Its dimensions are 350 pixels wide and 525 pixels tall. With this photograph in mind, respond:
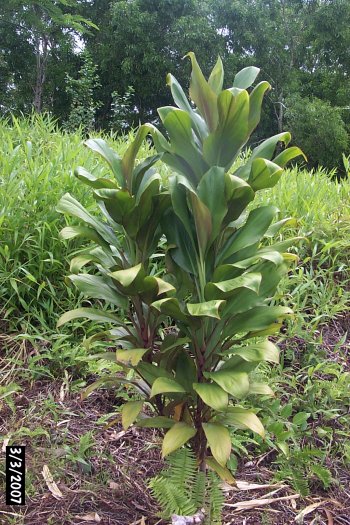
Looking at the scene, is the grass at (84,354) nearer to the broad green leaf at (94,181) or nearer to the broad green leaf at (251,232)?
the broad green leaf at (251,232)

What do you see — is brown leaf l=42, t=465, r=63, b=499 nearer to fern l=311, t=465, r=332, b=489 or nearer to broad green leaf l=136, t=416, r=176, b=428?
broad green leaf l=136, t=416, r=176, b=428

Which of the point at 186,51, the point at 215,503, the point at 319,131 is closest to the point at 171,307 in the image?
the point at 215,503

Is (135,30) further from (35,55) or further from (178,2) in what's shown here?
(35,55)

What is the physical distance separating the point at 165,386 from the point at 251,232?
58 centimetres

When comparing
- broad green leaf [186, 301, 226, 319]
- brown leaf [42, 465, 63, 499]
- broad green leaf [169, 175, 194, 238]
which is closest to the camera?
broad green leaf [186, 301, 226, 319]

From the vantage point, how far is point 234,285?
4.79ft

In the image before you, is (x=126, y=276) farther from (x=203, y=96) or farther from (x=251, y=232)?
(x=203, y=96)

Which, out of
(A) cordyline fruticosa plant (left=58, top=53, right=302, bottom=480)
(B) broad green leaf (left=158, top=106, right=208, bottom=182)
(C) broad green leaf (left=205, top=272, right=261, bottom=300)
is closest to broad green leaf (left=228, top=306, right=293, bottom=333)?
(A) cordyline fruticosa plant (left=58, top=53, right=302, bottom=480)

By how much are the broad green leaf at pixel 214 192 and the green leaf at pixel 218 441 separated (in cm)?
65

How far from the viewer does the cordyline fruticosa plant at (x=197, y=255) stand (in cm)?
154

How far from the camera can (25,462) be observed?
6.35 ft

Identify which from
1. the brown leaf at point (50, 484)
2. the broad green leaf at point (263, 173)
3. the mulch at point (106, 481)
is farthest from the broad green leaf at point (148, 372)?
the broad green leaf at point (263, 173)

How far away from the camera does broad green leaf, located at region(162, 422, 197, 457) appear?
1.51 metres

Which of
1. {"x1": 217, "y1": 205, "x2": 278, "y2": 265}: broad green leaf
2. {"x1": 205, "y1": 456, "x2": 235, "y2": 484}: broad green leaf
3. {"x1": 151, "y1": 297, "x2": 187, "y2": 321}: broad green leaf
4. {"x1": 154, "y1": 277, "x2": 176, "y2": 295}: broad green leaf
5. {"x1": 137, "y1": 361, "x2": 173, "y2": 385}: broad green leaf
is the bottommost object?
{"x1": 205, "y1": 456, "x2": 235, "y2": 484}: broad green leaf
